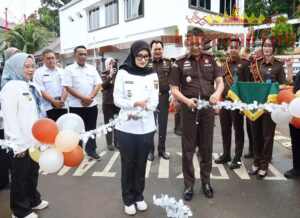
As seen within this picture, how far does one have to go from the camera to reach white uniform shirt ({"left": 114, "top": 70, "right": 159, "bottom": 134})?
3732mm

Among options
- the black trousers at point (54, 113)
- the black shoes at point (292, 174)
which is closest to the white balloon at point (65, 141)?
the black trousers at point (54, 113)

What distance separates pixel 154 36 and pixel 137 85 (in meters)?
14.8

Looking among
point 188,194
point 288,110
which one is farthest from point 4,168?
point 288,110

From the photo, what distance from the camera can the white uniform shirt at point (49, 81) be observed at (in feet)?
18.7

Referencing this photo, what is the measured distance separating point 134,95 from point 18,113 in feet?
3.85

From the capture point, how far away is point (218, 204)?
4.15 m

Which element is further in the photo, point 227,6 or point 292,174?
point 227,6

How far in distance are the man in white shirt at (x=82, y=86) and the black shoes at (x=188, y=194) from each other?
2315 mm

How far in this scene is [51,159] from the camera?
125 inches

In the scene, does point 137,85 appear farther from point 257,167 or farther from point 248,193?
point 257,167

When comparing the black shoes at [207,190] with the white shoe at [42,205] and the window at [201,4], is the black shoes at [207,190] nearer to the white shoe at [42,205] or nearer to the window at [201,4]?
the white shoe at [42,205]

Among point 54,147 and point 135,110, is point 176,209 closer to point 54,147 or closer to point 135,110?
point 135,110

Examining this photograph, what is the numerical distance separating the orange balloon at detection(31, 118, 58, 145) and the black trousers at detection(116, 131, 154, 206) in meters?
0.83

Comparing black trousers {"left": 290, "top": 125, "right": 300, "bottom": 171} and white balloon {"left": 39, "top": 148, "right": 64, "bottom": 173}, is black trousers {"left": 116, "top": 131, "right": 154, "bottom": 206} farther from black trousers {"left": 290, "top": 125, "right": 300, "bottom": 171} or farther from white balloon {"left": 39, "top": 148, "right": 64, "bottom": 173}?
black trousers {"left": 290, "top": 125, "right": 300, "bottom": 171}
